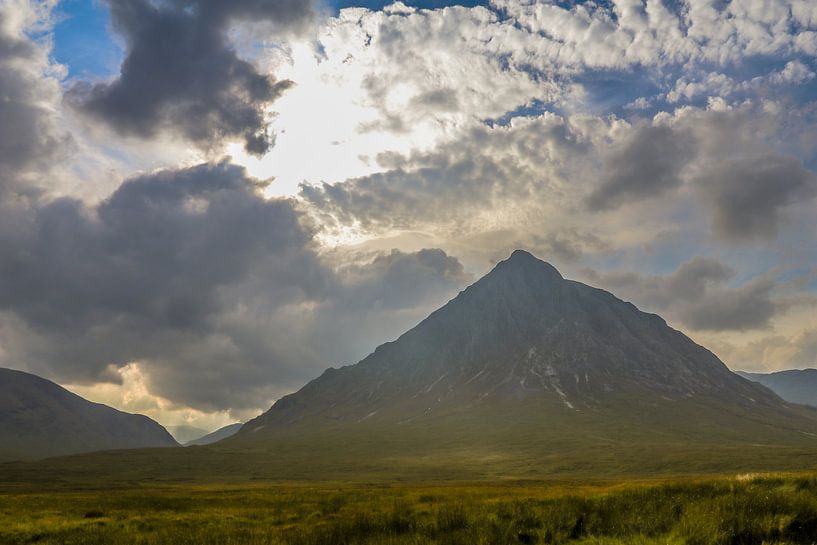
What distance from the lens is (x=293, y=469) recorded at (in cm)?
18025

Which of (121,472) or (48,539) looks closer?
(48,539)

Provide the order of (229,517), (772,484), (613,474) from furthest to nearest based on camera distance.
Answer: (613,474)
(229,517)
(772,484)

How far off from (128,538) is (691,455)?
7057 inches

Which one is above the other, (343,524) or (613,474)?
(343,524)

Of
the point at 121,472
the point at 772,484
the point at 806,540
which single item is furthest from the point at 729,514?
the point at 121,472

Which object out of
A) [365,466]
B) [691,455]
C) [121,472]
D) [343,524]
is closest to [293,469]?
[365,466]

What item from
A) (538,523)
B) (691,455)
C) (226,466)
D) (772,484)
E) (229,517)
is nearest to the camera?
(538,523)

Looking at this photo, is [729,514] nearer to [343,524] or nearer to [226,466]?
[343,524]

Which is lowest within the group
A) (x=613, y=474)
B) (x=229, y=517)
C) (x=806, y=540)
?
(x=613, y=474)

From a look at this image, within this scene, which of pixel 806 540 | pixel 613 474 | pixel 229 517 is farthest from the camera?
pixel 613 474

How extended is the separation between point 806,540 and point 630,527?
3704mm

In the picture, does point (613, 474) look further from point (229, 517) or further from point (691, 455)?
point (229, 517)

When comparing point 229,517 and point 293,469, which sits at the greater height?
point 229,517

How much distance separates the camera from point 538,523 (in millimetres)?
14227
